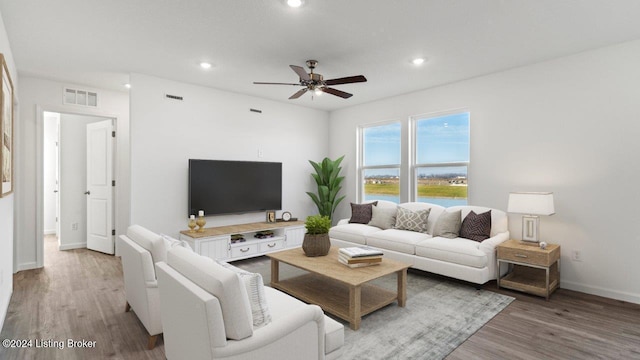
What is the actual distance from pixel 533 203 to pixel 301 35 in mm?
3037

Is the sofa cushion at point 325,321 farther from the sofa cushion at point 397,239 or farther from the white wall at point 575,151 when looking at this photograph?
the white wall at point 575,151

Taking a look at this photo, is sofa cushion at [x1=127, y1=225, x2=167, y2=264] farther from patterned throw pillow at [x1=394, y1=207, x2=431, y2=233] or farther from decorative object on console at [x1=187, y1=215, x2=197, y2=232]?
patterned throw pillow at [x1=394, y1=207, x2=431, y2=233]

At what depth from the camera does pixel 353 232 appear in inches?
189

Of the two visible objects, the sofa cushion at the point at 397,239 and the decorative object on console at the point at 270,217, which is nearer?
the sofa cushion at the point at 397,239

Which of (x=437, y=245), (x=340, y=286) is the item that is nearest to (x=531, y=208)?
(x=437, y=245)

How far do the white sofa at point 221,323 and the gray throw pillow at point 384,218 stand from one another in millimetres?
3082

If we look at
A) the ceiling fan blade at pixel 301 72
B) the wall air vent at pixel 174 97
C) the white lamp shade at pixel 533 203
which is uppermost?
the wall air vent at pixel 174 97

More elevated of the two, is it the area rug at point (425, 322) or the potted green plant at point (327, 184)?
the potted green plant at point (327, 184)

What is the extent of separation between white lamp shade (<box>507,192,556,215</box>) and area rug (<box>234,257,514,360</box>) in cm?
97

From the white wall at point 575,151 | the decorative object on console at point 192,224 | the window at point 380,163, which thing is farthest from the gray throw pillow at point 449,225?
the decorative object on console at point 192,224

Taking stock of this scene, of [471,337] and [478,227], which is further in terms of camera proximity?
[478,227]

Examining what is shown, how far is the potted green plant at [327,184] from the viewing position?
6.01 m

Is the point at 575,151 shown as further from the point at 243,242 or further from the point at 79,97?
the point at 79,97

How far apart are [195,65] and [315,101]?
7.83 feet
